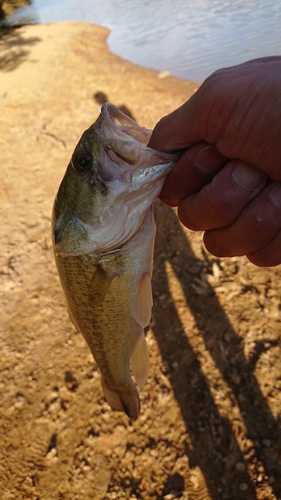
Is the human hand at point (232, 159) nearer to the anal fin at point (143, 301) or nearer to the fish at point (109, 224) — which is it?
the fish at point (109, 224)

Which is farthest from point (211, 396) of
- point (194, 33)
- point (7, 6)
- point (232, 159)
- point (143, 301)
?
point (7, 6)

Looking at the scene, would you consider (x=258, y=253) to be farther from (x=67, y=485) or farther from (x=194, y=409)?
(x=67, y=485)

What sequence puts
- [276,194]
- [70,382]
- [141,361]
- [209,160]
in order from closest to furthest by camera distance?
[276,194], [209,160], [141,361], [70,382]

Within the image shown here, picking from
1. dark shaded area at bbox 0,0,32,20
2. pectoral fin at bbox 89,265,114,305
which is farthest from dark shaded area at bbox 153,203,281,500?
dark shaded area at bbox 0,0,32,20

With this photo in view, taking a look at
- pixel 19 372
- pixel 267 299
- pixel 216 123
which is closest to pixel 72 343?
pixel 19 372

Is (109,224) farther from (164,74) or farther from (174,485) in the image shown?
(164,74)

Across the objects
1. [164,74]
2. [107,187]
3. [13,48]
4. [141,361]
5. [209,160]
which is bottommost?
[164,74]

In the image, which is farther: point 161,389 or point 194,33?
point 194,33
